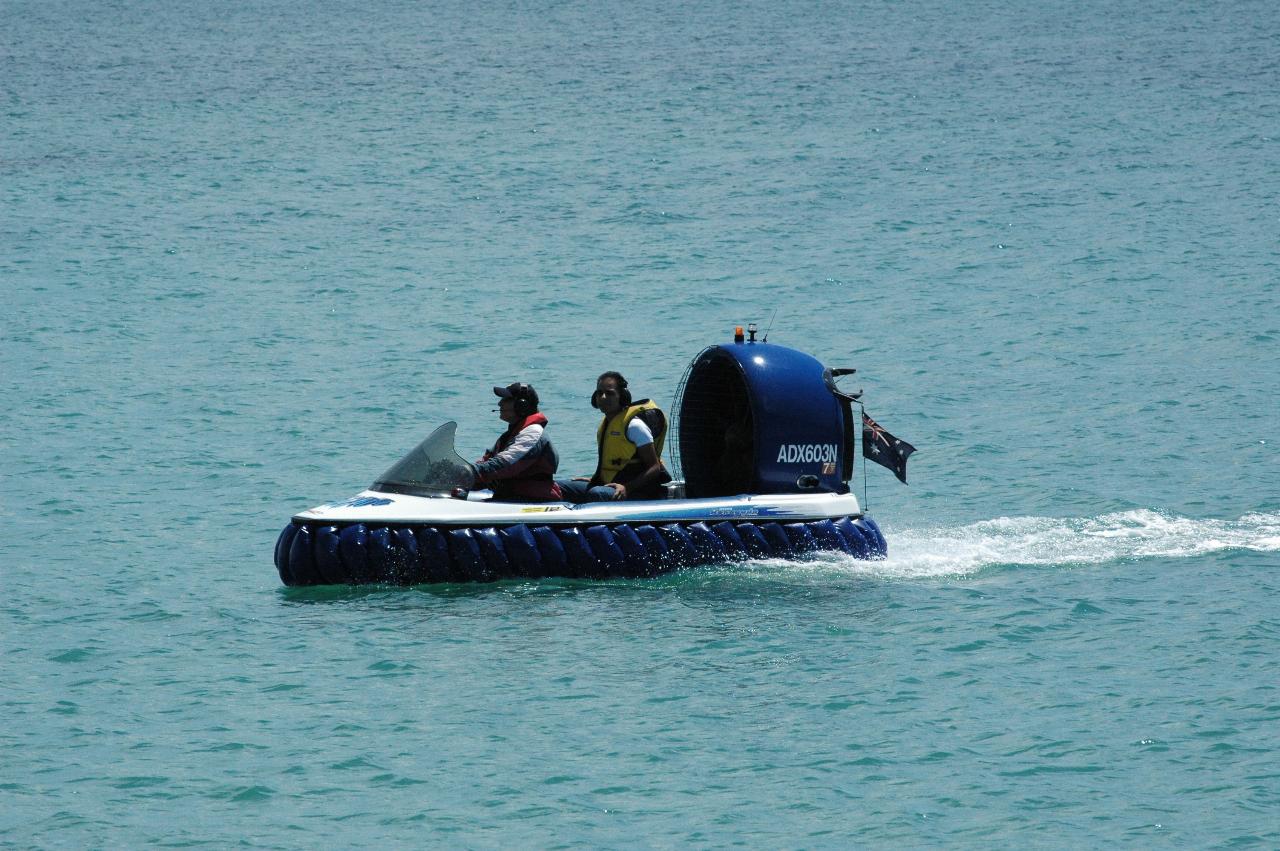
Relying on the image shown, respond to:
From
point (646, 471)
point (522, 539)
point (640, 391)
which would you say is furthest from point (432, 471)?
point (640, 391)

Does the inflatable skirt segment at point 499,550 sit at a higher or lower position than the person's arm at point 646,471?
lower

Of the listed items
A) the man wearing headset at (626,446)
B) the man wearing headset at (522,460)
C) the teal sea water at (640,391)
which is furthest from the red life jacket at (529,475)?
the teal sea water at (640,391)

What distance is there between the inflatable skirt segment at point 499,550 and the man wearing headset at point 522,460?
492 millimetres

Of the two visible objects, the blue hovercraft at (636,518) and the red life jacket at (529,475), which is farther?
the red life jacket at (529,475)

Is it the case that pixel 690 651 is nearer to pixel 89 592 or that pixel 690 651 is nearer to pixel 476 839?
pixel 476 839

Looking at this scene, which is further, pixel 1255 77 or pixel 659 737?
pixel 1255 77

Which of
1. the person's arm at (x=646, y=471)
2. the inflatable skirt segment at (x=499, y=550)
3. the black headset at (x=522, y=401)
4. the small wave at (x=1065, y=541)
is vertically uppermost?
the black headset at (x=522, y=401)

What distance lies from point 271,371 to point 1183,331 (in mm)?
11967

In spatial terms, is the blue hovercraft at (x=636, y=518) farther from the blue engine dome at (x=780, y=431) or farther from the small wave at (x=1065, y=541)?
the small wave at (x=1065, y=541)

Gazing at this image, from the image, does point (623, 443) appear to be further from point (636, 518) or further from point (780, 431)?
point (780, 431)

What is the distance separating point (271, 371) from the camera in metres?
22.7

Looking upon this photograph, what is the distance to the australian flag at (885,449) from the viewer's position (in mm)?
12625

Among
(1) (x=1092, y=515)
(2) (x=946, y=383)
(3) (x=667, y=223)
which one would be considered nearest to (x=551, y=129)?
(3) (x=667, y=223)

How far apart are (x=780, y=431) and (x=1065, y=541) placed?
9.06 feet
